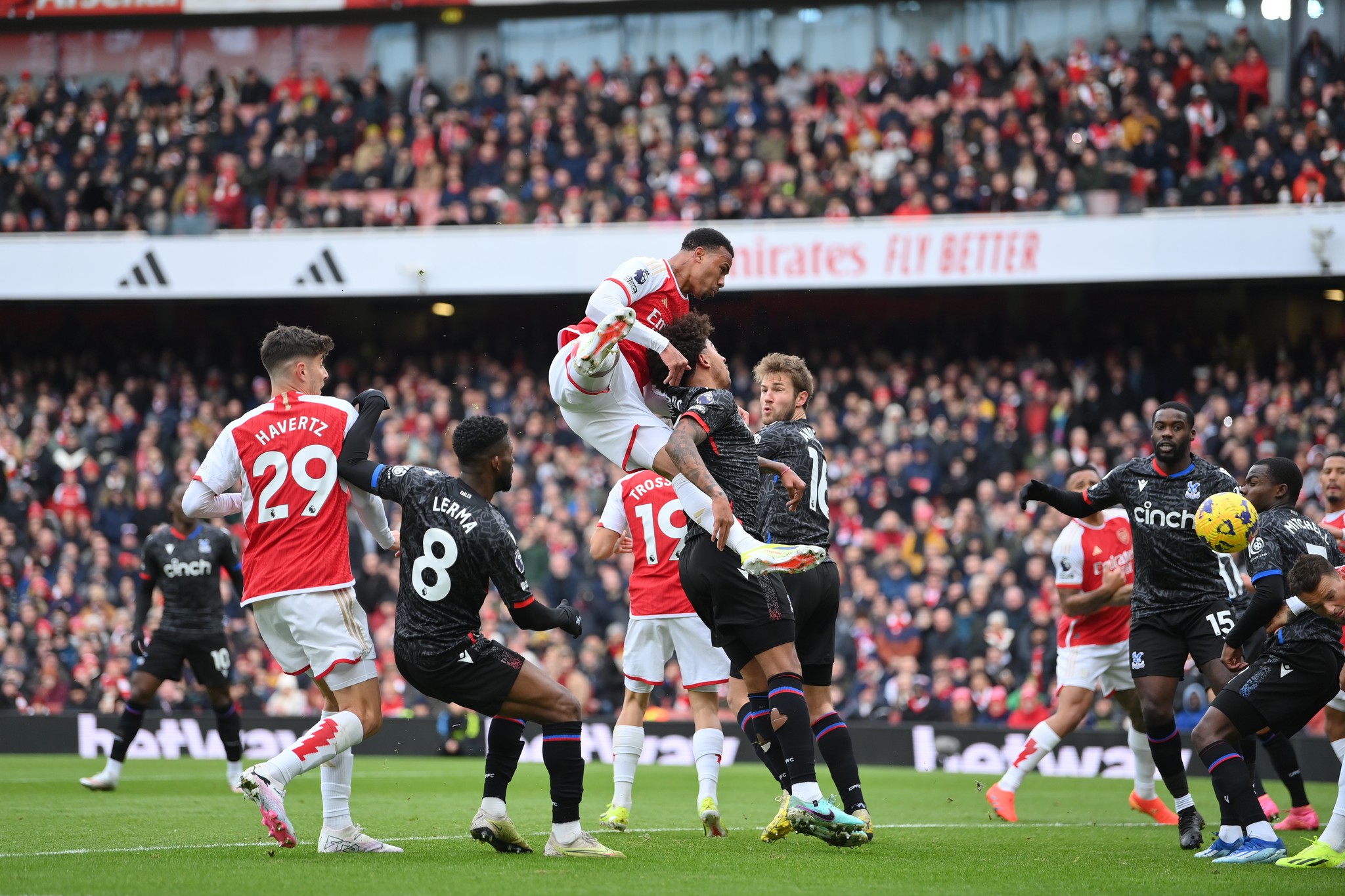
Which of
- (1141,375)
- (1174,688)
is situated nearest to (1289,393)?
(1141,375)

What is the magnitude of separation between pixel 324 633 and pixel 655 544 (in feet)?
9.65

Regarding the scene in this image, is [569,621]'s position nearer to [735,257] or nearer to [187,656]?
[187,656]

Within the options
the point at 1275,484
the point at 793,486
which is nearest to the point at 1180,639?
the point at 1275,484

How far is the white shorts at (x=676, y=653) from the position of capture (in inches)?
376

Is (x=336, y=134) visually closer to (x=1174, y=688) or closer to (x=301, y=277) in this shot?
(x=301, y=277)

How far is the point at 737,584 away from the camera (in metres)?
7.28

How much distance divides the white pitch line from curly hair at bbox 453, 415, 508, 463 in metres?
2.47

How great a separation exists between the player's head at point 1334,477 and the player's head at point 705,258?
4.93 meters

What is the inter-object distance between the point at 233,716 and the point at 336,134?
16198 mm

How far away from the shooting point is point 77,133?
2705 cm

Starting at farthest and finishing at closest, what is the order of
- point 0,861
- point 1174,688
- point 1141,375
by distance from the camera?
point 1141,375 < point 1174,688 < point 0,861

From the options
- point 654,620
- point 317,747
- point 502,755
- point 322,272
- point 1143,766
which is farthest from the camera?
point 322,272

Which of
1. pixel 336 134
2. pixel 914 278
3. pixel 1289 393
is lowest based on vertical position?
pixel 1289 393

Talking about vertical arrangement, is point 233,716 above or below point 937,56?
below
